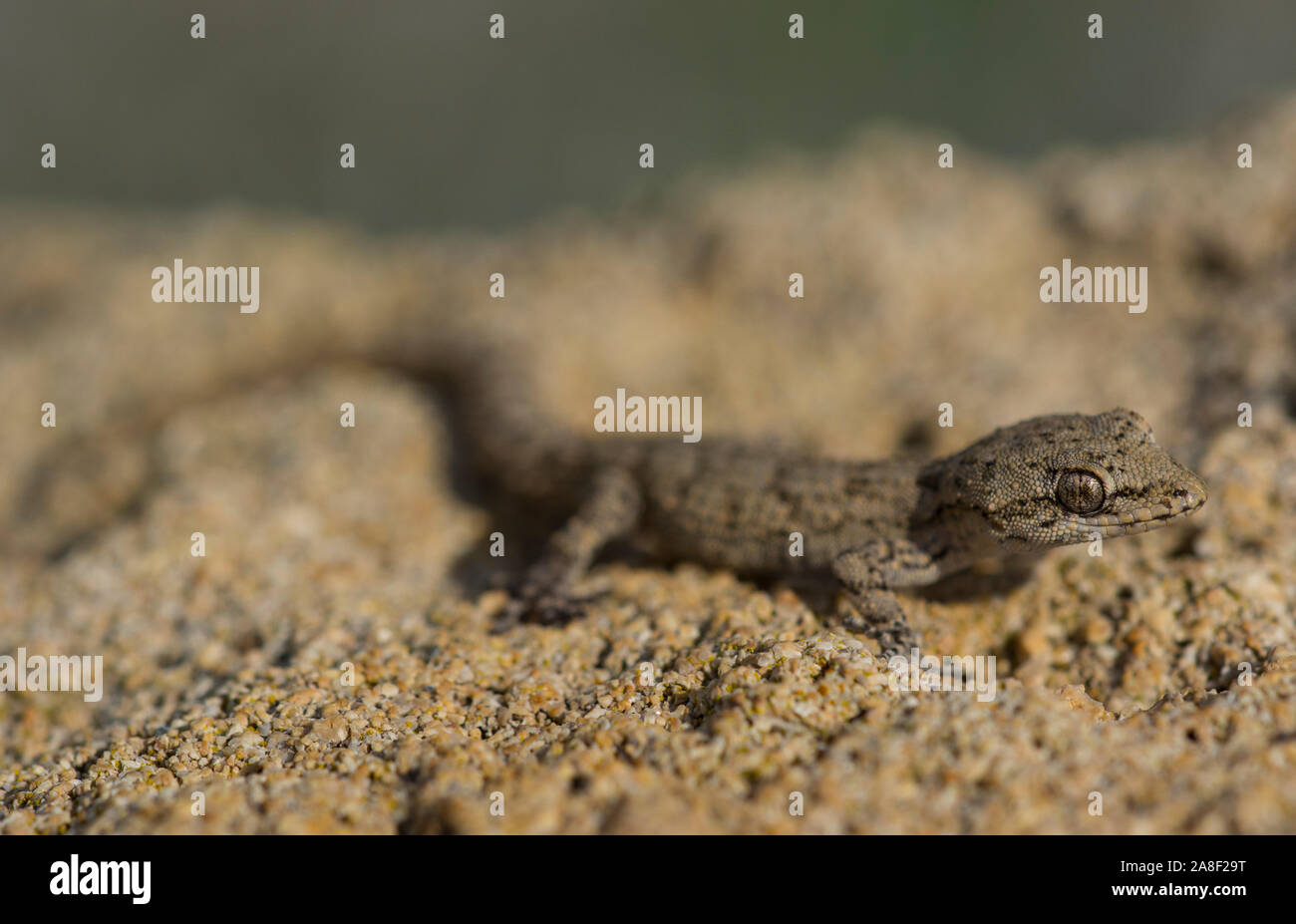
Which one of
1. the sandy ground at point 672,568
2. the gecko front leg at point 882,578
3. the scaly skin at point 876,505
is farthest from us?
the gecko front leg at point 882,578

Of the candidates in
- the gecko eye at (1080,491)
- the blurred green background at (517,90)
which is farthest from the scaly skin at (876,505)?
the blurred green background at (517,90)

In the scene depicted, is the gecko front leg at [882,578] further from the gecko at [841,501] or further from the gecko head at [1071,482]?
the gecko head at [1071,482]

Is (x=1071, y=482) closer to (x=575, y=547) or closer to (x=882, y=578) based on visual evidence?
(x=882, y=578)

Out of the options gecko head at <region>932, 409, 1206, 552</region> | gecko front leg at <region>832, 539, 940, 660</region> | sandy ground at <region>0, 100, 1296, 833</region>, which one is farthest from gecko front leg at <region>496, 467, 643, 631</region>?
gecko head at <region>932, 409, 1206, 552</region>

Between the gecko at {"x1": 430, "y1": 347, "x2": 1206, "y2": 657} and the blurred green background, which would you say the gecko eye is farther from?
the blurred green background
